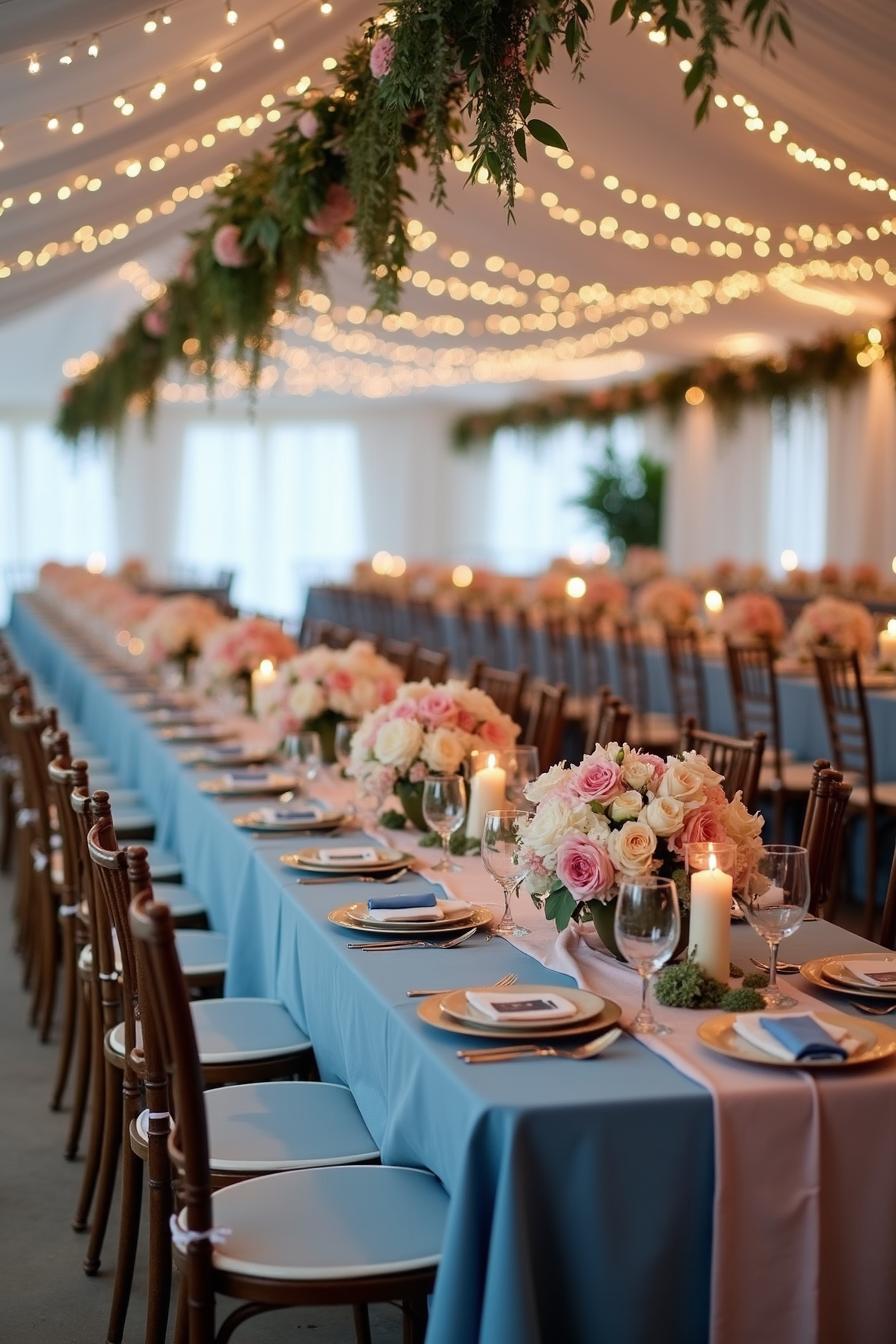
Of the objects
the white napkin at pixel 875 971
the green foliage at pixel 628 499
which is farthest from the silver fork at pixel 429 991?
the green foliage at pixel 628 499

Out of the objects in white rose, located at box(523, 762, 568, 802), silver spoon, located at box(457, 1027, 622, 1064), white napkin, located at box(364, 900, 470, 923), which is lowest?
silver spoon, located at box(457, 1027, 622, 1064)

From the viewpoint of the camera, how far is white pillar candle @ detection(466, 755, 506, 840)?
336cm

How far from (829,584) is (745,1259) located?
9539mm

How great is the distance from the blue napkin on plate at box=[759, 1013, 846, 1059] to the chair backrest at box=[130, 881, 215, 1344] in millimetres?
802

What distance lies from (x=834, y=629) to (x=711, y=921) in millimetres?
5145

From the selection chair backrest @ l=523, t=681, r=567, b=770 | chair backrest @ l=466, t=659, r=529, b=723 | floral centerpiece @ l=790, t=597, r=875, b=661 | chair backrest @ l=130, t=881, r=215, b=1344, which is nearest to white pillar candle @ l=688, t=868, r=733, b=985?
chair backrest @ l=130, t=881, r=215, b=1344

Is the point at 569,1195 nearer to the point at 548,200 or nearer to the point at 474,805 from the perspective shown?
the point at 474,805

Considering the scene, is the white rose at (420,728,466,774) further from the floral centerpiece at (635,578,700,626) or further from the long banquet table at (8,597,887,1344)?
the floral centerpiece at (635,578,700,626)

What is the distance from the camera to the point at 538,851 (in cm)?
252

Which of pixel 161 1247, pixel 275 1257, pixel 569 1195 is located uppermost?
pixel 569 1195

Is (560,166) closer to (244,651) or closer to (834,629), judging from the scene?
(244,651)

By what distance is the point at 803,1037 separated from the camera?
6.87 feet

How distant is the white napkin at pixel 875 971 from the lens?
2418mm

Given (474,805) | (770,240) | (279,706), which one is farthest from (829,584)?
(474,805)
